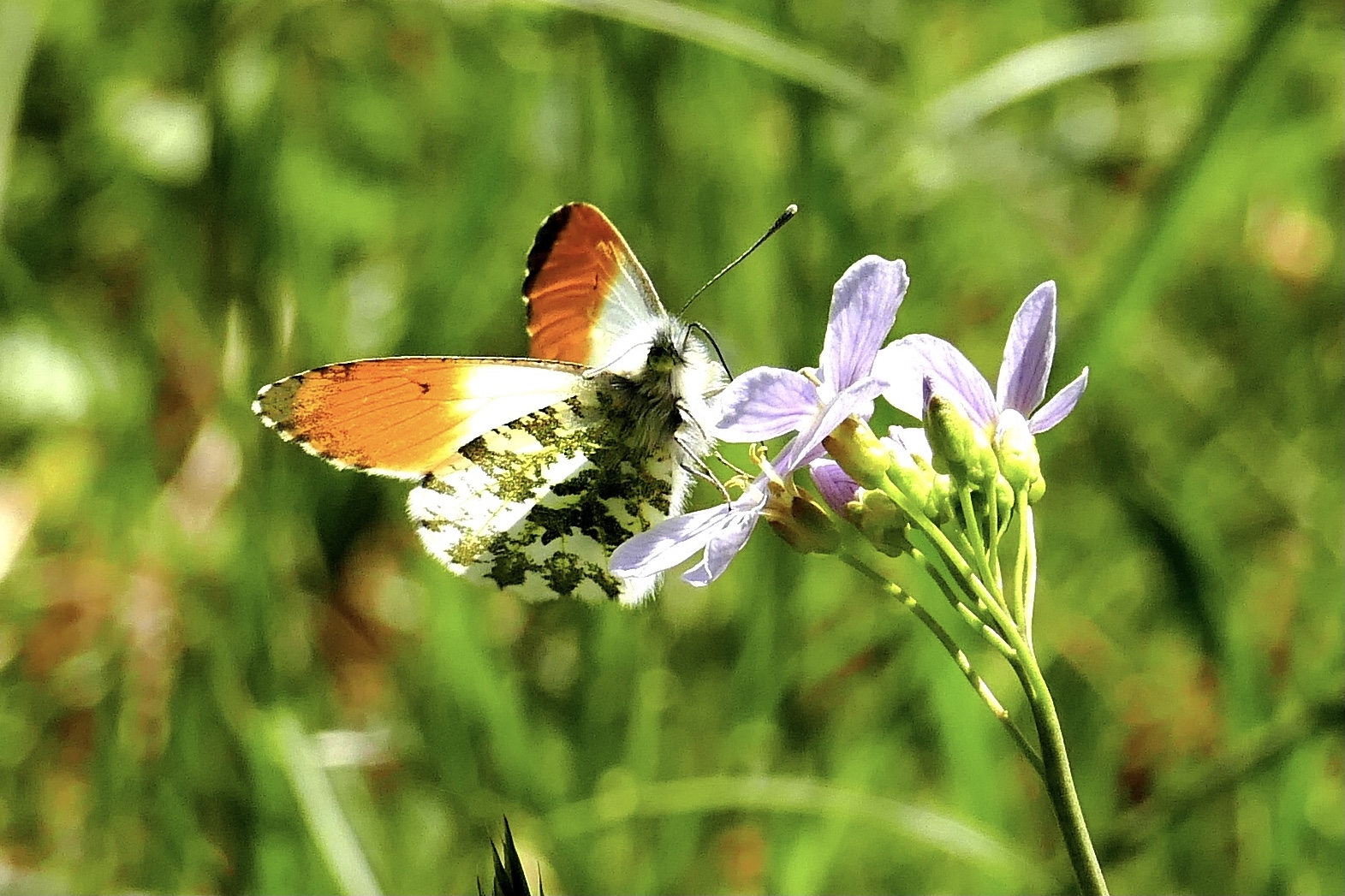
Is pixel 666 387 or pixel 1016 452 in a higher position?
pixel 1016 452

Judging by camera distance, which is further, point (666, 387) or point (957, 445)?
point (666, 387)

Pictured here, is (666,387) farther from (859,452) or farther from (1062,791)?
(1062,791)

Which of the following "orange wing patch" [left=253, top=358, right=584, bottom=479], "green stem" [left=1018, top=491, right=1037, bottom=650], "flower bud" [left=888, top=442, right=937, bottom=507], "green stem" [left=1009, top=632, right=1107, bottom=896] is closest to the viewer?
"green stem" [left=1009, top=632, right=1107, bottom=896]

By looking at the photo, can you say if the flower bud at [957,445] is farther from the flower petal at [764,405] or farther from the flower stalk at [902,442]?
the flower petal at [764,405]

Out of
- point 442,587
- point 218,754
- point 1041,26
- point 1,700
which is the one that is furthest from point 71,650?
point 1041,26

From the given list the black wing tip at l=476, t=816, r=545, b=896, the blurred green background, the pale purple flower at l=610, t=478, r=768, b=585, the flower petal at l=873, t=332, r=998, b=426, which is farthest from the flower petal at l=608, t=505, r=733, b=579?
the blurred green background

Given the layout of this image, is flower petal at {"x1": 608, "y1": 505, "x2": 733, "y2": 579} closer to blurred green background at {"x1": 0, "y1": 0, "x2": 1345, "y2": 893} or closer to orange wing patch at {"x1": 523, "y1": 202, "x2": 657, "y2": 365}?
orange wing patch at {"x1": 523, "y1": 202, "x2": 657, "y2": 365}

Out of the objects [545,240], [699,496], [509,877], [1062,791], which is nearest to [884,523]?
[1062,791]
